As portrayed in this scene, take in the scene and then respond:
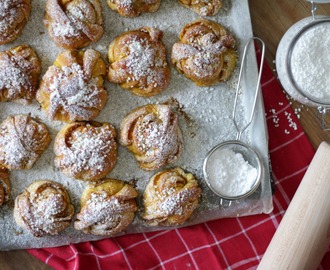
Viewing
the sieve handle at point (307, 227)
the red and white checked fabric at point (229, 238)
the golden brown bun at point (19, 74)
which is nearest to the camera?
the sieve handle at point (307, 227)

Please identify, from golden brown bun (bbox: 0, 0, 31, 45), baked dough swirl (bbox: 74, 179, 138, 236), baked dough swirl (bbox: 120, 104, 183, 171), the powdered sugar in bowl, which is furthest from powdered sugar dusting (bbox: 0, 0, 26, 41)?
the powdered sugar in bowl

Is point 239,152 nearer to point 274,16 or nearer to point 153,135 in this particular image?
point 153,135

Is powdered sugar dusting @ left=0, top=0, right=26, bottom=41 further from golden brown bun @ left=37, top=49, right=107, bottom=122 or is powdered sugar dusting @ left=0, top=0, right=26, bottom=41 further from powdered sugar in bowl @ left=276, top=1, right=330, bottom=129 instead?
powdered sugar in bowl @ left=276, top=1, right=330, bottom=129

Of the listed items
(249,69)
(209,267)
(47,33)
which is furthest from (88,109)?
(209,267)

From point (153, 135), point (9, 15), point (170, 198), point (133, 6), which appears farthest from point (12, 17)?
point (170, 198)

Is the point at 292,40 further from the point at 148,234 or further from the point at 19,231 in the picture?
the point at 19,231

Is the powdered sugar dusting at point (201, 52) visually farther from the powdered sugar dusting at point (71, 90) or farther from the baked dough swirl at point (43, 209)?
the baked dough swirl at point (43, 209)

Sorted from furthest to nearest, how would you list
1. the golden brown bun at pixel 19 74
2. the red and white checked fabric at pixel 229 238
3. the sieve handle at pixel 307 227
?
1. the red and white checked fabric at pixel 229 238
2. the golden brown bun at pixel 19 74
3. the sieve handle at pixel 307 227

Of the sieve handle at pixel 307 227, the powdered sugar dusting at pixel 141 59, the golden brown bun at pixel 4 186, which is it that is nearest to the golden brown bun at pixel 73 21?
the powdered sugar dusting at pixel 141 59
